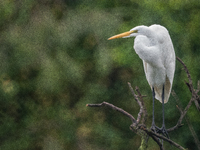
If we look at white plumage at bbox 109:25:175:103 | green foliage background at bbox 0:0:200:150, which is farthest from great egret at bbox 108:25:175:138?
green foliage background at bbox 0:0:200:150

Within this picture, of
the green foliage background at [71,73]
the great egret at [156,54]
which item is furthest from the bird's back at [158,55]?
the green foliage background at [71,73]

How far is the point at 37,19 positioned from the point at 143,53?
2.41 meters

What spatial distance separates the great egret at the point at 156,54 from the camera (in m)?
1.56

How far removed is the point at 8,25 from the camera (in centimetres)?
371

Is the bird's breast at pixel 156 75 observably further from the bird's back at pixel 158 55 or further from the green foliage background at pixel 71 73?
the green foliage background at pixel 71 73

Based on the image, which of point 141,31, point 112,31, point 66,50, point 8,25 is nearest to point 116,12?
point 112,31

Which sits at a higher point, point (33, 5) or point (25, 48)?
point (33, 5)

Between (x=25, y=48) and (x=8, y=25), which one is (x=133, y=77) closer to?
(x=25, y=48)

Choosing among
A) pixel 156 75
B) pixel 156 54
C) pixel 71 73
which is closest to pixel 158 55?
pixel 156 54

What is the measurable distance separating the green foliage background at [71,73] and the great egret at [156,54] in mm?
1409

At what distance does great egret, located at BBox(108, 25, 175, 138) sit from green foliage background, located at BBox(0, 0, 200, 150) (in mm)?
1409

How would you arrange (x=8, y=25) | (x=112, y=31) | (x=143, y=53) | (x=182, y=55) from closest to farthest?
(x=143, y=53)
(x=182, y=55)
(x=112, y=31)
(x=8, y=25)

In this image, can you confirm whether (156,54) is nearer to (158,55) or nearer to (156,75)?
(158,55)

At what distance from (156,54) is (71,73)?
1983 mm
